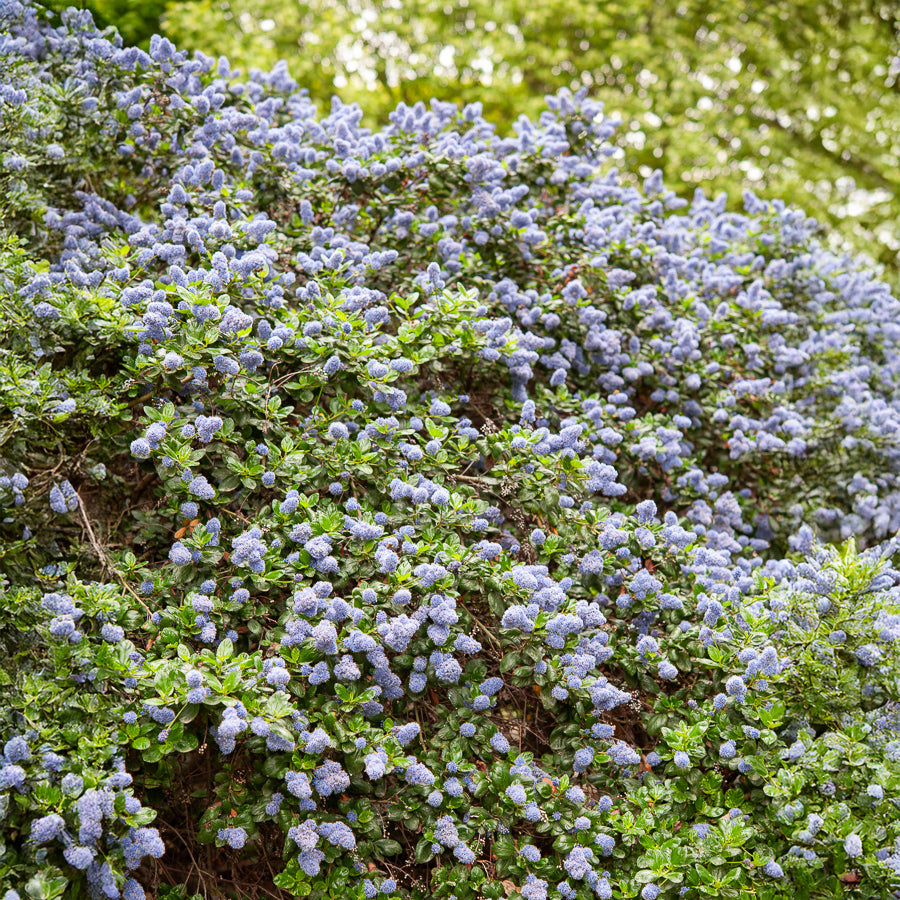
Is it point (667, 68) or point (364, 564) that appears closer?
point (364, 564)

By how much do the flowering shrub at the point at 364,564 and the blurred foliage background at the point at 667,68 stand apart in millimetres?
4139

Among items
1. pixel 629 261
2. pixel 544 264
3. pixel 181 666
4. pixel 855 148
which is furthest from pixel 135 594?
pixel 855 148

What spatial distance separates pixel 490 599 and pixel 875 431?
2246 mm

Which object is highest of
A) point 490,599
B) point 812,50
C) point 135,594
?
point 812,50

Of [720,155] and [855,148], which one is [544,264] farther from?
[855,148]

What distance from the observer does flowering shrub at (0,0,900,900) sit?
2055 mm

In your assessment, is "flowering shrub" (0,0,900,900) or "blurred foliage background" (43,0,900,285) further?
"blurred foliage background" (43,0,900,285)

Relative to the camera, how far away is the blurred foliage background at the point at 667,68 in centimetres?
734

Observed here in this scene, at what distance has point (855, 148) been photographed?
28.0 feet

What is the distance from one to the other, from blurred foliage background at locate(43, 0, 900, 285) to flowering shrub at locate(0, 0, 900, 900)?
414cm

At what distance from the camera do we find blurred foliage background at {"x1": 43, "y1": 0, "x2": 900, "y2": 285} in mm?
7336

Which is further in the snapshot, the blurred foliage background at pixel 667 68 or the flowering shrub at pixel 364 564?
the blurred foliage background at pixel 667 68

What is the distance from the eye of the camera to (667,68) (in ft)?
26.5

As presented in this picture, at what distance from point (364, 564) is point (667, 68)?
7.40 metres
